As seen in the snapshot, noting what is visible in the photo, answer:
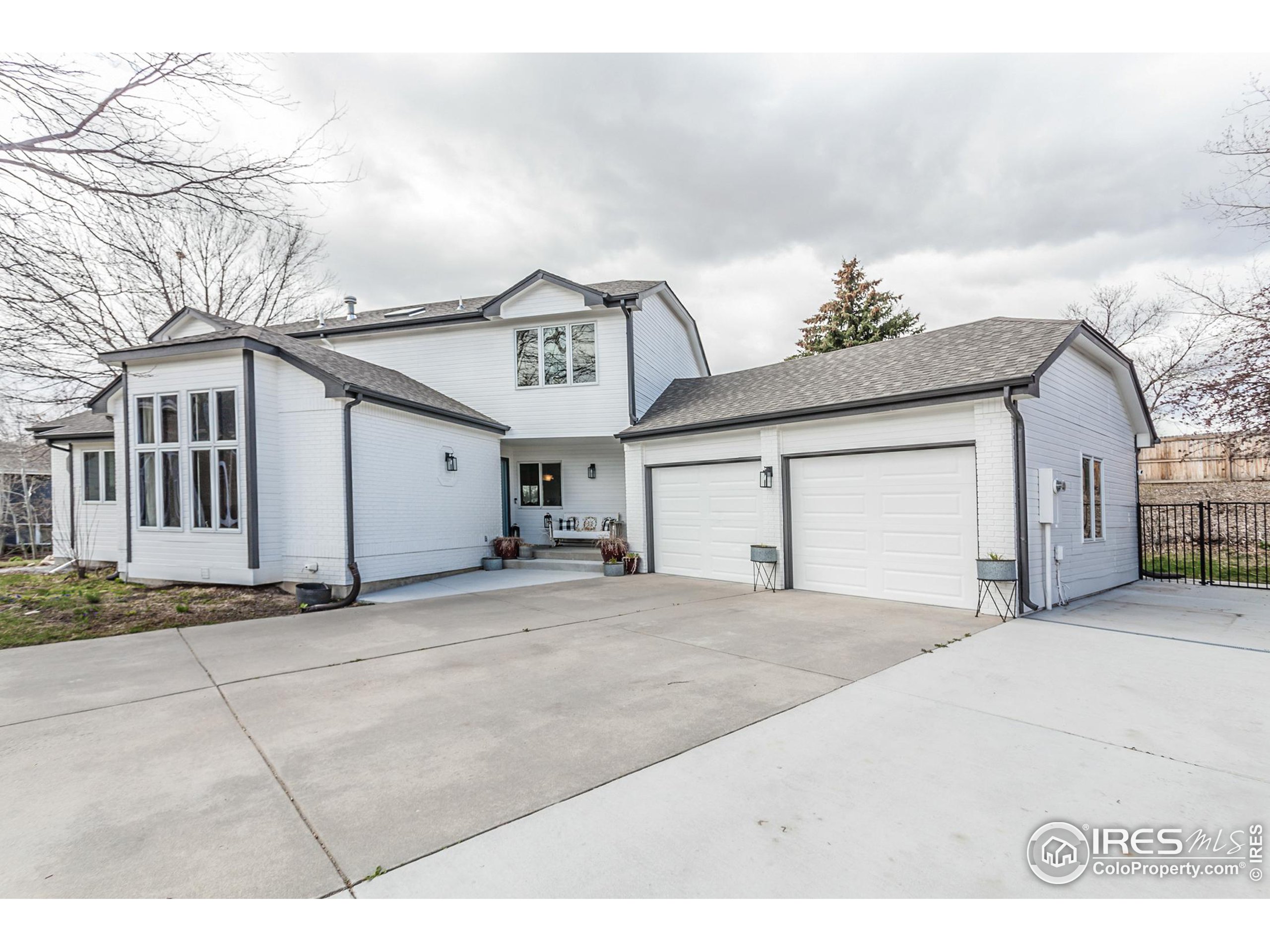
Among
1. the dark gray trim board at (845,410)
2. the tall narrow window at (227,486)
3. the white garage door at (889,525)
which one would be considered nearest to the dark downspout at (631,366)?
the dark gray trim board at (845,410)

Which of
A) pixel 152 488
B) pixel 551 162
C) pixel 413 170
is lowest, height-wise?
pixel 152 488

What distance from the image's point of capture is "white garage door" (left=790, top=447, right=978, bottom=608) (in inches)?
293

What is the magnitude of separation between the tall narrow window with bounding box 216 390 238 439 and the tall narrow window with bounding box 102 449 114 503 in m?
6.04

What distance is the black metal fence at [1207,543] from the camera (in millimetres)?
10852

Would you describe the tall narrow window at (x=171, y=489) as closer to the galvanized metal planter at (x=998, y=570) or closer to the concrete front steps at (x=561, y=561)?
the concrete front steps at (x=561, y=561)

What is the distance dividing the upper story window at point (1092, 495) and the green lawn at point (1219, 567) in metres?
2.88

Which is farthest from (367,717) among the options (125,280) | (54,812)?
(125,280)

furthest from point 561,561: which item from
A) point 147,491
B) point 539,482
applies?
point 147,491

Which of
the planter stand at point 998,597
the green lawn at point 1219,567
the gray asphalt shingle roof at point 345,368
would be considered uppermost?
the gray asphalt shingle roof at point 345,368

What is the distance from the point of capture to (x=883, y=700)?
13.2 feet

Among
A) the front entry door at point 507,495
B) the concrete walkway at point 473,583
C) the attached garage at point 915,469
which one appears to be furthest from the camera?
the front entry door at point 507,495

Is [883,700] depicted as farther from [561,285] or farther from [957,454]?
[561,285]

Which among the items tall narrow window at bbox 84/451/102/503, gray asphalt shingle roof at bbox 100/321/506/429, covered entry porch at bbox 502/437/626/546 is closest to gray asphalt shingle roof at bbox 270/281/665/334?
gray asphalt shingle roof at bbox 100/321/506/429

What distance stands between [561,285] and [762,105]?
18.6 ft
